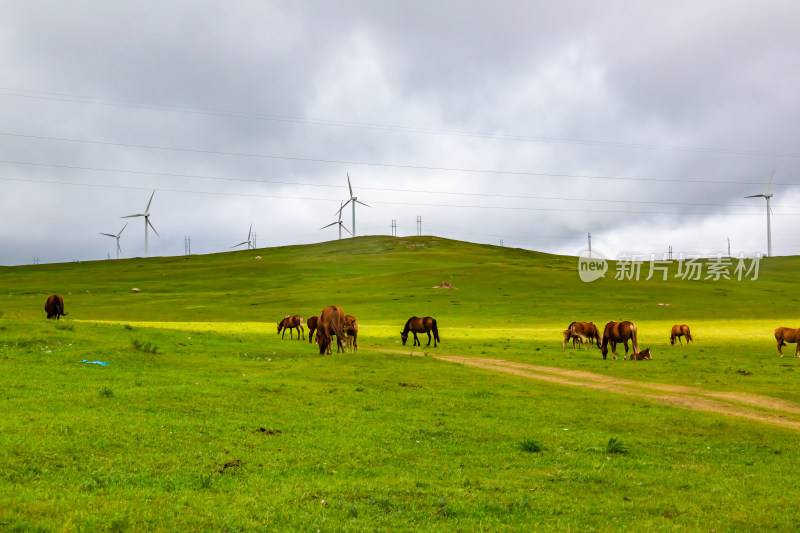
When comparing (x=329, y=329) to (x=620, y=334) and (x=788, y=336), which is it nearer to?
(x=620, y=334)

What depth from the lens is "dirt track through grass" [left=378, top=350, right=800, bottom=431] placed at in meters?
16.9

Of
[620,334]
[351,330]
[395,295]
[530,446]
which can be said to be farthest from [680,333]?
[395,295]

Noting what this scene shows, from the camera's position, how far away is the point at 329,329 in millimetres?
28016

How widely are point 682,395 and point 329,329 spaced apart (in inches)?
615

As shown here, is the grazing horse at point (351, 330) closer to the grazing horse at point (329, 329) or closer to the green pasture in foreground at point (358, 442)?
the grazing horse at point (329, 329)

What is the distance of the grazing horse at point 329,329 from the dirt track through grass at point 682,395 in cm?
675

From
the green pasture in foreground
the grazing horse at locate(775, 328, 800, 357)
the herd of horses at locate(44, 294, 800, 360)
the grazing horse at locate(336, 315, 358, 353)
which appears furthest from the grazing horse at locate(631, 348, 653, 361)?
the grazing horse at locate(336, 315, 358, 353)

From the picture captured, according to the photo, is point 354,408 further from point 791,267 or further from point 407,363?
point 791,267

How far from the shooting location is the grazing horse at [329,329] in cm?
2762

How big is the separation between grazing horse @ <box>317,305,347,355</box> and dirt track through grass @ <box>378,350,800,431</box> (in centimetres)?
675

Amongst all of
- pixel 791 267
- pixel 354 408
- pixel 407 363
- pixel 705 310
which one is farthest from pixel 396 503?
pixel 791 267

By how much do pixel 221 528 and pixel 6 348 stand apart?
18.6 m

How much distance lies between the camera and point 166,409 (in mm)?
13305

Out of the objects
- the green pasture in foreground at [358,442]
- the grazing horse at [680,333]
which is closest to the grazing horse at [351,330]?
the green pasture in foreground at [358,442]
